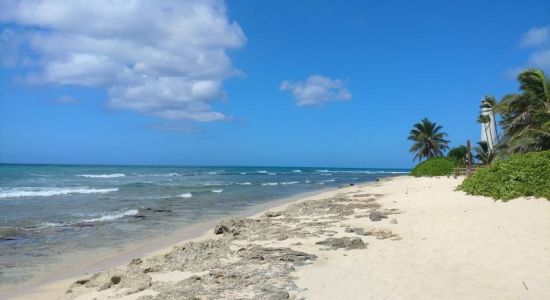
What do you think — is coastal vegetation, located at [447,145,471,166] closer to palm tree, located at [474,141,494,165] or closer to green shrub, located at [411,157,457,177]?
green shrub, located at [411,157,457,177]

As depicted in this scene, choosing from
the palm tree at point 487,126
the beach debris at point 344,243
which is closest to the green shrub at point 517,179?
the beach debris at point 344,243

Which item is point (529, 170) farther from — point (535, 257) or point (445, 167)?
point (445, 167)

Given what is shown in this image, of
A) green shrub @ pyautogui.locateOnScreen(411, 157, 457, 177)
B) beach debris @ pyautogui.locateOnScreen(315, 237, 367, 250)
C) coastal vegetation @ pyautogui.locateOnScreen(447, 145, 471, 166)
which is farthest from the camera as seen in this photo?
coastal vegetation @ pyautogui.locateOnScreen(447, 145, 471, 166)

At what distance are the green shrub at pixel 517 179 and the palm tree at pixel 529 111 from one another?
165 inches

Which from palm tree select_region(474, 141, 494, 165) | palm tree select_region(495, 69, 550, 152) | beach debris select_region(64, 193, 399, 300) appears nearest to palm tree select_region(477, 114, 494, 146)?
palm tree select_region(474, 141, 494, 165)

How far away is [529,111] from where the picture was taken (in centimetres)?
2080

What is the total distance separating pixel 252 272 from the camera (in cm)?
709

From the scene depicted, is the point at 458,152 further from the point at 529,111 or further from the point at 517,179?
the point at 517,179

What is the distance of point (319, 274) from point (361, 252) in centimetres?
180

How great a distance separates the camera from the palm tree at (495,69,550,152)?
19.1 meters

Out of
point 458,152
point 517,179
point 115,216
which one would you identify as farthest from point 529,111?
point 458,152

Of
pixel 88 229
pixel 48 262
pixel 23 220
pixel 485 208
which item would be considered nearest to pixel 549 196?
pixel 485 208

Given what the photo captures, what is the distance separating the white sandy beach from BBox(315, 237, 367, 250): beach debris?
2 centimetres

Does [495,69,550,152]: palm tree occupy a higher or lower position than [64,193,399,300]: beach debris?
higher
